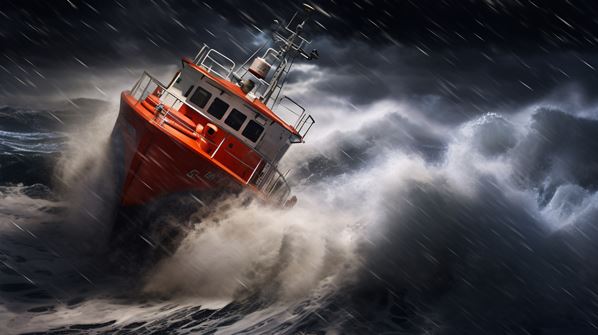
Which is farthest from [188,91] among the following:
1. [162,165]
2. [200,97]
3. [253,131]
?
[162,165]

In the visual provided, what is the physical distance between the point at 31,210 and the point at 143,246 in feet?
13.7

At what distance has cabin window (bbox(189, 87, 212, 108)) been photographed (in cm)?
1219

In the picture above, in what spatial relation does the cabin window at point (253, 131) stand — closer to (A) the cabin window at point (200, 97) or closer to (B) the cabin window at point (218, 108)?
(B) the cabin window at point (218, 108)

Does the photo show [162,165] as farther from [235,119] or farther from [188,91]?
[188,91]

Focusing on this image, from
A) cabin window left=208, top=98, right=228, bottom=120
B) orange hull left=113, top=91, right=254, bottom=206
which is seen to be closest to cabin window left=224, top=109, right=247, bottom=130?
cabin window left=208, top=98, right=228, bottom=120

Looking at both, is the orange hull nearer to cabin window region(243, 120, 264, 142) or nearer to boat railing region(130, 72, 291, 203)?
boat railing region(130, 72, 291, 203)

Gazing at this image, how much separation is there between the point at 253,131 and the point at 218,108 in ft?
3.22

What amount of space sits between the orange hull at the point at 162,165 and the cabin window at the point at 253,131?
4.09ft

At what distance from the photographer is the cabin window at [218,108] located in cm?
1213

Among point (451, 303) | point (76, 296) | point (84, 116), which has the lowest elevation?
point (76, 296)

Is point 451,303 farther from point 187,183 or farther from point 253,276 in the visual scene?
point 187,183

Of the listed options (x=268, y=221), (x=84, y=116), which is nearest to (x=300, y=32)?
(x=268, y=221)

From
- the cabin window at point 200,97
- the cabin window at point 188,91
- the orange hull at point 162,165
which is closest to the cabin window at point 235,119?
the cabin window at point 200,97

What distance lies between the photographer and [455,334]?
37.0 feet
